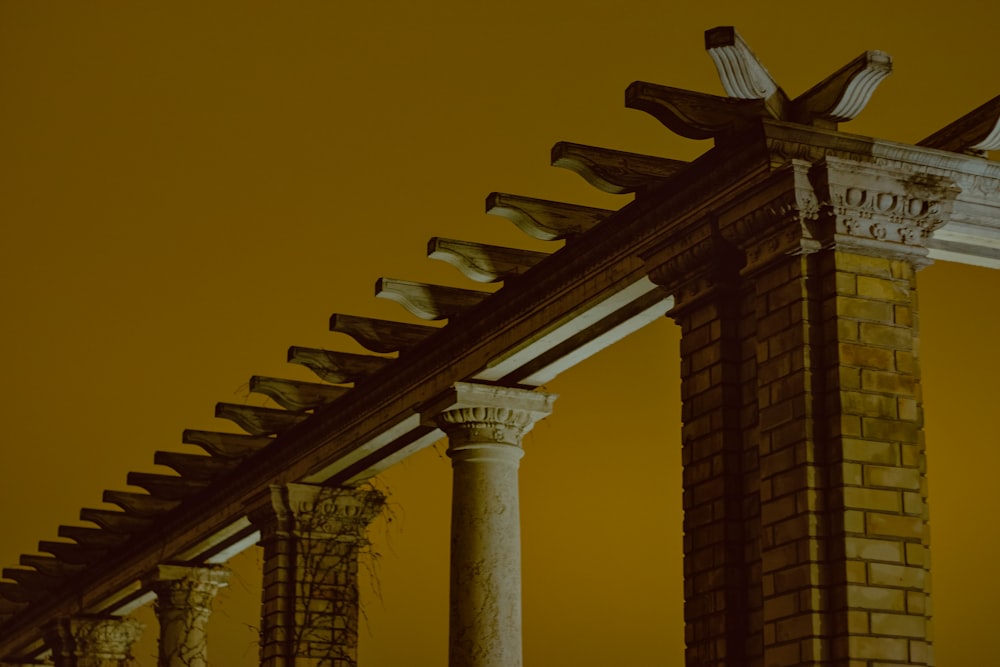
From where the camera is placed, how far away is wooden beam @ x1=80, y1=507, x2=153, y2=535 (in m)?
29.4

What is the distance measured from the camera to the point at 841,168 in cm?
1271

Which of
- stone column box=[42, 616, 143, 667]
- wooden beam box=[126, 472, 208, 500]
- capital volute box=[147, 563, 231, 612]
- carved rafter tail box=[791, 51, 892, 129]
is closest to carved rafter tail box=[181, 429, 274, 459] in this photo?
wooden beam box=[126, 472, 208, 500]

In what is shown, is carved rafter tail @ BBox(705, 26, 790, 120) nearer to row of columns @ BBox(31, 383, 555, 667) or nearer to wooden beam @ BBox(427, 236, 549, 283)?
wooden beam @ BBox(427, 236, 549, 283)

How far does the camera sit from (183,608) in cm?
2805

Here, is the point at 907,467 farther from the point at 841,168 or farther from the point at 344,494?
the point at 344,494

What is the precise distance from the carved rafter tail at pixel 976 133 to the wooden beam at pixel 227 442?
13.5 metres

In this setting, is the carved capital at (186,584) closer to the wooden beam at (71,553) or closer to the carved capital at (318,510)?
the wooden beam at (71,553)

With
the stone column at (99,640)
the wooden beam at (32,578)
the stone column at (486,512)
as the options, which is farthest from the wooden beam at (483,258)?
the wooden beam at (32,578)

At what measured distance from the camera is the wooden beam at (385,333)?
20.0m

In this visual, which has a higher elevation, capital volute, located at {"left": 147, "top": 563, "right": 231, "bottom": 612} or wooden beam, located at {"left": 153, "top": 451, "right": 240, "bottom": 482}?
wooden beam, located at {"left": 153, "top": 451, "right": 240, "bottom": 482}

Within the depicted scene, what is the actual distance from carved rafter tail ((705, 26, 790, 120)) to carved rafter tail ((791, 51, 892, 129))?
211 millimetres

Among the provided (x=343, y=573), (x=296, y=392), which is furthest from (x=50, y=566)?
(x=296, y=392)

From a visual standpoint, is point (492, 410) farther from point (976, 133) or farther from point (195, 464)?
point (195, 464)

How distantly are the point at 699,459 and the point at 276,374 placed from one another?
21991 mm
